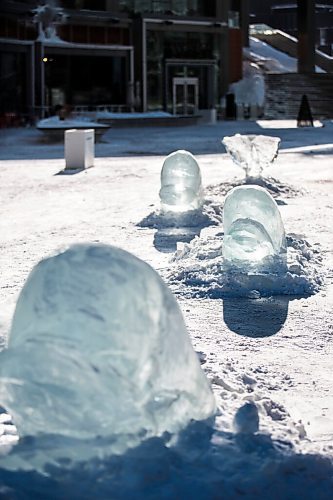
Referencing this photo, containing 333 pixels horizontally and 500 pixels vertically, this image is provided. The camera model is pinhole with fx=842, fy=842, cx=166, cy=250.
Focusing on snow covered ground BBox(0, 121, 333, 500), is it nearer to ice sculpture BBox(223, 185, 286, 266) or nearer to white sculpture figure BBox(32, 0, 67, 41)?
ice sculpture BBox(223, 185, 286, 266)

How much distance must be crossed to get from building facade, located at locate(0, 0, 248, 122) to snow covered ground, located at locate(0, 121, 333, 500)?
25.4 meters

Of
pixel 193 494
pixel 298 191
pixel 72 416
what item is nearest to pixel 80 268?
pixel 72 416

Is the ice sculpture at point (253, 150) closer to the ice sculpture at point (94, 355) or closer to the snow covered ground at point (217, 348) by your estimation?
the snow covered ground at point (217, 348)

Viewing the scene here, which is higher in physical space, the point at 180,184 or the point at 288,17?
the point at 288,17

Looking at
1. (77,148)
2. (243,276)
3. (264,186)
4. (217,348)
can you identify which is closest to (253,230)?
(243,276)

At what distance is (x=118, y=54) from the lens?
43.9 meters

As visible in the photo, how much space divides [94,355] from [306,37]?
53073mm

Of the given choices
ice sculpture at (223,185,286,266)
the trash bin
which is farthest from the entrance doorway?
ice sculpture at (223,185,286,266)

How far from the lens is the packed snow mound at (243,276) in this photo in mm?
7105

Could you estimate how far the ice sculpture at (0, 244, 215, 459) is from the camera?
301 cm

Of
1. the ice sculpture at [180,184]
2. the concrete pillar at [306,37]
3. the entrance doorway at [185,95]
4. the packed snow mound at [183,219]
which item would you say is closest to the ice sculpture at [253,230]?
the packed snow mound at [183,219]

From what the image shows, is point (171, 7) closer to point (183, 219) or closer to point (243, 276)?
point (183, 219)

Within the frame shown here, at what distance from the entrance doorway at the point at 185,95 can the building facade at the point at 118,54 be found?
2.2 inches

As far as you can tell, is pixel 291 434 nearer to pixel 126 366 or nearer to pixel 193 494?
pixel 193 494
